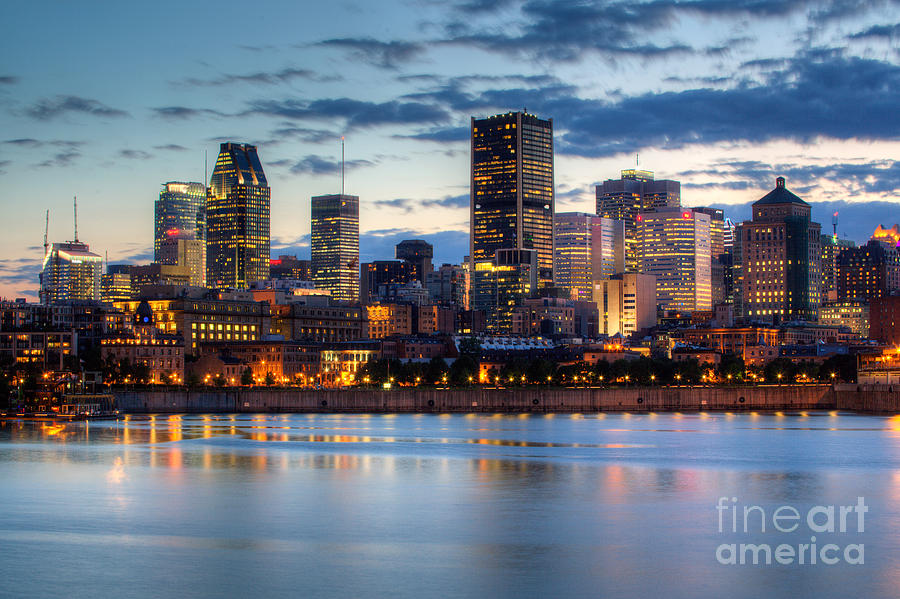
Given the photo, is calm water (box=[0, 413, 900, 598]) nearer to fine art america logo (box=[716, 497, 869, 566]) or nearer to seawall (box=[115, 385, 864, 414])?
fine art america logo (box=[716, 497, 869, 566])

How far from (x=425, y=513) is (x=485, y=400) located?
338ft

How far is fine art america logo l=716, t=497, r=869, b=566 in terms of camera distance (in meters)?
43.1

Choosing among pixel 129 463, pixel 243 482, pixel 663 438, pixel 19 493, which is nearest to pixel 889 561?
pixel 243 482

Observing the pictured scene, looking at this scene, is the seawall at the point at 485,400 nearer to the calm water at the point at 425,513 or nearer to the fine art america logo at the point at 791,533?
the calm water at the point at 425,513

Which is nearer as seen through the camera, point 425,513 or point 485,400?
point 425,513

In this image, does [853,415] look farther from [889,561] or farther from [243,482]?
[889,561]

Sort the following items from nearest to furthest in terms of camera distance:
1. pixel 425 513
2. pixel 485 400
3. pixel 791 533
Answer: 1. pixel 791 533
2. pixel 425 513
3. pixel 485 400

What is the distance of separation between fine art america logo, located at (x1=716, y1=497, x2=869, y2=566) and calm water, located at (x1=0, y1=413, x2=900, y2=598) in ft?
1.26

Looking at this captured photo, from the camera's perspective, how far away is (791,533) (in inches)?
1908

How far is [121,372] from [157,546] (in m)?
133

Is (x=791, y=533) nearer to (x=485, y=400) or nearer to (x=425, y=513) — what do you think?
(x=425, y=513)

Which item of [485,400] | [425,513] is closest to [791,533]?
[425,513]

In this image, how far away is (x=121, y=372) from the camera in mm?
175000

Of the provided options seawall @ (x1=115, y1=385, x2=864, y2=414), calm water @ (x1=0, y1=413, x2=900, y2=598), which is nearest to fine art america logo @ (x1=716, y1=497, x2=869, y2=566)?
calm water @ (x1=0, y1=413, x2=900, y2=598)
